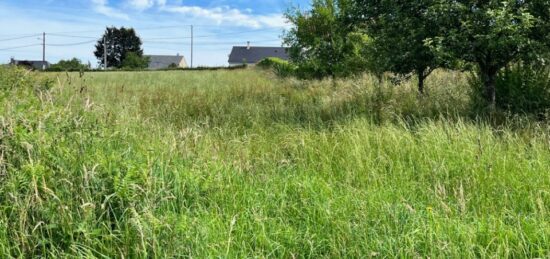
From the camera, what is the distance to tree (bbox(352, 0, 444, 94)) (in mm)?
7066

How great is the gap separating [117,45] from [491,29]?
3681 inches

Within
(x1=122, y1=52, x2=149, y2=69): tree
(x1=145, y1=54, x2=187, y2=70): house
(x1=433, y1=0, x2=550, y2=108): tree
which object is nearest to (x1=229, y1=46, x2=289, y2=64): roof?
(x1=145, y1=54, x2=187, y2=70): house

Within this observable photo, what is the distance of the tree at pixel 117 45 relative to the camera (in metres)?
89.2

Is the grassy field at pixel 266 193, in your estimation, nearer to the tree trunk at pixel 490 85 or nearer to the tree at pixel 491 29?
the tree at pixel 491 29

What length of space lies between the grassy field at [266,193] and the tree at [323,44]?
1006 cm

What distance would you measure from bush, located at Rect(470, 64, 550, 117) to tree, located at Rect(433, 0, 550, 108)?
0.80 m

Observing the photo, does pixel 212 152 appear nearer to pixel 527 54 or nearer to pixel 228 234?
pixel 228 234

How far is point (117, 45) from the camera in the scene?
296ft

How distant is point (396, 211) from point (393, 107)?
16.5 feet

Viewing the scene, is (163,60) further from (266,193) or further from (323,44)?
(266,193)

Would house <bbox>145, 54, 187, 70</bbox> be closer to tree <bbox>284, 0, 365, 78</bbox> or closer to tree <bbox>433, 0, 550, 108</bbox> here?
tree <bbox>284, 0, 365, 78</bbox>

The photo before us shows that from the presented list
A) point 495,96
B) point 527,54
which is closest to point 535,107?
point 495,96

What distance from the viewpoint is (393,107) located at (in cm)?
783

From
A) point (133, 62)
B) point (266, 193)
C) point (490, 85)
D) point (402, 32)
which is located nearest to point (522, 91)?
point (490, 85)
